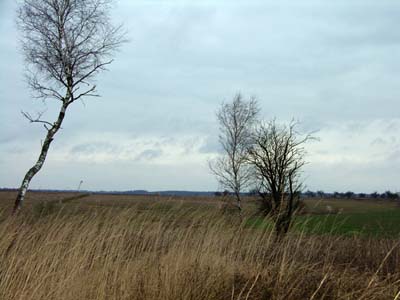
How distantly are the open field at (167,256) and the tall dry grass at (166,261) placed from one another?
12 millimetres

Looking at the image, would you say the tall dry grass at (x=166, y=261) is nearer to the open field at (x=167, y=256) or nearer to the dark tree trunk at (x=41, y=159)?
the open field at (x=167, y=256)

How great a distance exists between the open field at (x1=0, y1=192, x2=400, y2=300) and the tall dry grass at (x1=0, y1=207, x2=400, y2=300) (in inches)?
0.5

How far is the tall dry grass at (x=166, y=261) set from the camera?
4.85 metres

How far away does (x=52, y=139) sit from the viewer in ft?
39.9

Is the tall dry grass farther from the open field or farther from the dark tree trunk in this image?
the dark tree trunk

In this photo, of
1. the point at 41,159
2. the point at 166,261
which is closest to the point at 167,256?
the point at 166,261

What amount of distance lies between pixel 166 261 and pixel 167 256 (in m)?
0.11

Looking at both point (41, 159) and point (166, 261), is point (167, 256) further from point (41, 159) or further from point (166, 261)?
point (41, 159)

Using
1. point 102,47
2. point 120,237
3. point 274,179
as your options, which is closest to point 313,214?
point 120,237

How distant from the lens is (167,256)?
555 centimetres

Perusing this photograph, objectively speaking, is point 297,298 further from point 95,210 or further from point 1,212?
point 1,212

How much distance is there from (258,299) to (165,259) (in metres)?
1.25

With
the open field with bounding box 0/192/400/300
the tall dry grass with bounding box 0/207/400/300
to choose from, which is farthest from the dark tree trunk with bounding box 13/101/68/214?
the tall dry grass with bounding box 0/207/400/300

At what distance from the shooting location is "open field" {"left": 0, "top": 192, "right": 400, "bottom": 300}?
16.0 feet
